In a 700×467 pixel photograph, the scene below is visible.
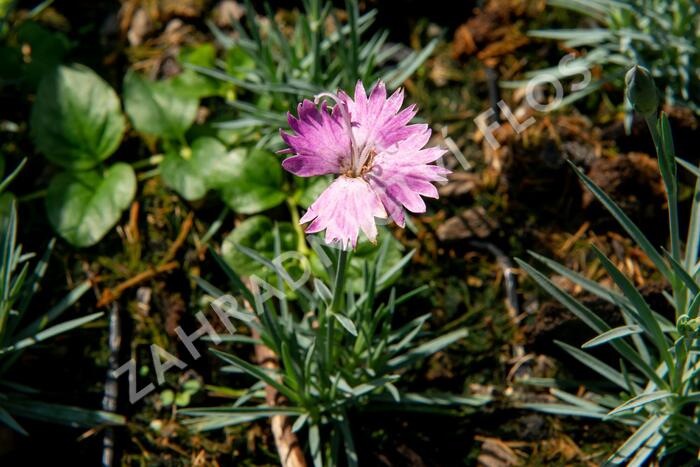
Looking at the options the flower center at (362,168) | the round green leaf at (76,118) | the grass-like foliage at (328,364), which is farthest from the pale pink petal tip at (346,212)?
the round green leaf at (76,118)

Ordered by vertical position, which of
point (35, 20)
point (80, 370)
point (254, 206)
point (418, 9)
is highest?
point (418, 9)

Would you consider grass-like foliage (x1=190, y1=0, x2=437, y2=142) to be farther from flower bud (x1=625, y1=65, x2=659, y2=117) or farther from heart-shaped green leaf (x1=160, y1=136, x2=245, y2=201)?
flower bud (x1=625, y1=65, x2=659, y2=117)

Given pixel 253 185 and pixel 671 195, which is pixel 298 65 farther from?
pixel 671 195

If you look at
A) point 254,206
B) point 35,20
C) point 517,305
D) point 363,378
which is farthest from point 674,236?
point 35,20

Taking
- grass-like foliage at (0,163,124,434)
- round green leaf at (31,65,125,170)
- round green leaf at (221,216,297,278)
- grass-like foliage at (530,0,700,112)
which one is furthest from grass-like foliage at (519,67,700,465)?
round green leaf at (31,65,125,170)

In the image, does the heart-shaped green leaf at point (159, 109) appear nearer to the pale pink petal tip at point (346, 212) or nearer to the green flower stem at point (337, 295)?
the green flower stem at point (337, 295)

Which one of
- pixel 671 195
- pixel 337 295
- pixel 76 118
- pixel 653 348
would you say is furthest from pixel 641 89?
pixel 76 118

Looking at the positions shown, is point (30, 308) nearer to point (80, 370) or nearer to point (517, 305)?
point (80, 370)
